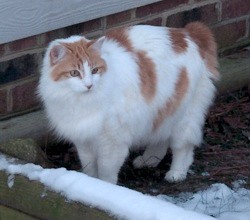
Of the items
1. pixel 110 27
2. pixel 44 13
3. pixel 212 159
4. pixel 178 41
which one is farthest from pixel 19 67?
pixel 212 159

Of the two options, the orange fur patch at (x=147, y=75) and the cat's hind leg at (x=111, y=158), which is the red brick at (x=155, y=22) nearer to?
the orange fur patch at (x=147, y=75)

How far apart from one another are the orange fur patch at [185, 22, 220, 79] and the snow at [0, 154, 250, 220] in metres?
0.73

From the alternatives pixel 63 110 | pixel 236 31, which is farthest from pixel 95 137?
pixel 236 31

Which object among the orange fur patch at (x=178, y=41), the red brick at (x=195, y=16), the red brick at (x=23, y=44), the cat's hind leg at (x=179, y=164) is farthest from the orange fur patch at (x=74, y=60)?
the red brick at (x=195, y=16)

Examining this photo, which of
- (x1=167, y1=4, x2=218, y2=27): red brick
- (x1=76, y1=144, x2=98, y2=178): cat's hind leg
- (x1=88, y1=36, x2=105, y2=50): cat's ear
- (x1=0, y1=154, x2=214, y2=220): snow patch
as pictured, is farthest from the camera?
(x1=167, y1=4, x2=218, y2=27): red brick

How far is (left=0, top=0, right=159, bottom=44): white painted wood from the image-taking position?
5332mm

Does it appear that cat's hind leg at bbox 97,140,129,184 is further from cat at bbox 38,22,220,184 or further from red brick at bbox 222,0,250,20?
red brick at bbox 222,0,250,20

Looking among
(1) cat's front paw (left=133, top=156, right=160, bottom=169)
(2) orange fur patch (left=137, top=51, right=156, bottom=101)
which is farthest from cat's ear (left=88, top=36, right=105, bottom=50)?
(1) cat's front paw (left=133, top=156, right=160, bottom=169)

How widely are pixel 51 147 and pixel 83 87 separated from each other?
1192 mm

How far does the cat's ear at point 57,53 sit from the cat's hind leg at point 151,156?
3.76ft

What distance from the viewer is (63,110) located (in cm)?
483

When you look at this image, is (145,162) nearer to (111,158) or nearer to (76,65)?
(111,158)

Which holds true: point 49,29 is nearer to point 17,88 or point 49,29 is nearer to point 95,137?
point 17,88

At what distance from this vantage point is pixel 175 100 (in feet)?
16.8
